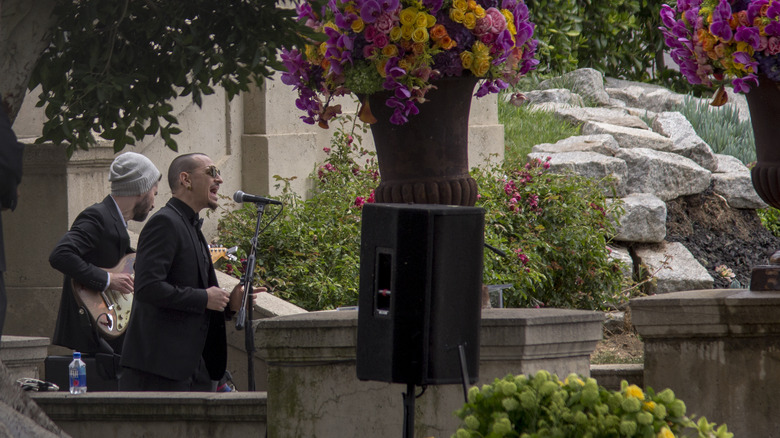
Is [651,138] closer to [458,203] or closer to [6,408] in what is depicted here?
[458,203]

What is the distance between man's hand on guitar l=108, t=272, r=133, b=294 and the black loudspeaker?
227 cm

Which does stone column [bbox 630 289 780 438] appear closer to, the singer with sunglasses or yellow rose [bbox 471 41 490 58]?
yellow rose [bbox 471 41 490 58]

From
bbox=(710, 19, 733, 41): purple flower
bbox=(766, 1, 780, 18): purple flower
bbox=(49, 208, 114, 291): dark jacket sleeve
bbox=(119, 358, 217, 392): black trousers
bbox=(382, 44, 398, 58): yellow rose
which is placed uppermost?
bbox=(766, 1, 780, 18): purple flower

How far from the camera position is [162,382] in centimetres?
517

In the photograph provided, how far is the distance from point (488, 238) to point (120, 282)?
3.43 m

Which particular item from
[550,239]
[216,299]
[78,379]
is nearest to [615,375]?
[216,299]

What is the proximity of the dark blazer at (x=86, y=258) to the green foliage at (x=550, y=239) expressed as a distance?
3.41 meters

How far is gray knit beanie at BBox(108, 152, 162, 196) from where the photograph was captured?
5812mm

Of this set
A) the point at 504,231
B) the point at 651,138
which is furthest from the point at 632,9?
the point at 504,231

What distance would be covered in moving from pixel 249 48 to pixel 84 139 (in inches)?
31.1

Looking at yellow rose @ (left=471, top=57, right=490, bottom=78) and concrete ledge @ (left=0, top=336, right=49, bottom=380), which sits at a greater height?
yellow rose @ (left=471, top=57, right=490, bottom=78)

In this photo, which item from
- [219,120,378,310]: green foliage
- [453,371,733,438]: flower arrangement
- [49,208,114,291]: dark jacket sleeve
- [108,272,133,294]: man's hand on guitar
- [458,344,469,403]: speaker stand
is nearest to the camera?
[453,371,733,438]: flower arrangement

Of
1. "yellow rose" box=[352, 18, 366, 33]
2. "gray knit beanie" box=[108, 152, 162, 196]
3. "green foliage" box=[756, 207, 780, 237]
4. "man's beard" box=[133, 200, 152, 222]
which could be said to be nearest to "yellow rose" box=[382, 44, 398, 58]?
"yellow rose" box=[352, 18, 366, 33]

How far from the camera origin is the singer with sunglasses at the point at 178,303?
5.05m
